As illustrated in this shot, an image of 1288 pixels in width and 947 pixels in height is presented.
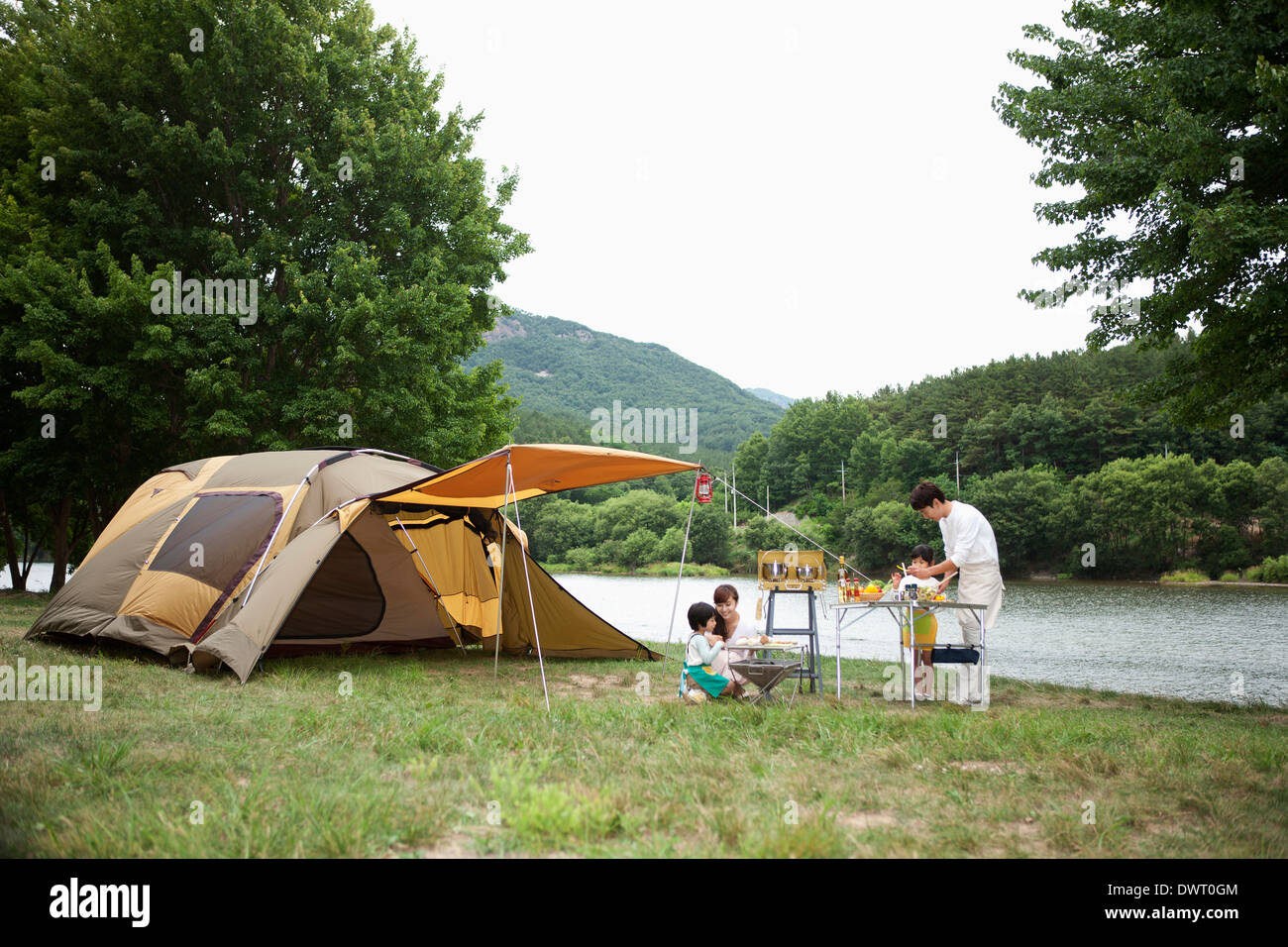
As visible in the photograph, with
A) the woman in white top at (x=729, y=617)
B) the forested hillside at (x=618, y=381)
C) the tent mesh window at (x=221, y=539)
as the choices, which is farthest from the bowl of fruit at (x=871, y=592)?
the forested hillside at (x=618, y=381)

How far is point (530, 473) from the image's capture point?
26.8 ft

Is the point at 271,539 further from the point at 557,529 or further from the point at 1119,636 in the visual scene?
the point at 557,529

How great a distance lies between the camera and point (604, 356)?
404 feet

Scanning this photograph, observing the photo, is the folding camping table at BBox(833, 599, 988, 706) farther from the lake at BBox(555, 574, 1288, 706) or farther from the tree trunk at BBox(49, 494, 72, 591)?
the tree trunk at BBox(49, 494, 72, 591)

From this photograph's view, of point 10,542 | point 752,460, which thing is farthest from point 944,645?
point 752,460

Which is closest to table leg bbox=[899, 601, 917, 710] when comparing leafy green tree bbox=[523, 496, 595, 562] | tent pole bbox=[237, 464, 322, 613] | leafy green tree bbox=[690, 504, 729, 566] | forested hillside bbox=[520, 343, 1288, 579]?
tent pole bbox=[237, 464, 322, 613]

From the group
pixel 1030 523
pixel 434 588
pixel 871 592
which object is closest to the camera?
pixel 871 592

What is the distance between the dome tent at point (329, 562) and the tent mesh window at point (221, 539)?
14 mm

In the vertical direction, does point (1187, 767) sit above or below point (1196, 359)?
below

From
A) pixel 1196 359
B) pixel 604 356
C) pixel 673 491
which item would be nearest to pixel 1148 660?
pixel 1196 359

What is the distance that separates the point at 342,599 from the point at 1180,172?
9.97m

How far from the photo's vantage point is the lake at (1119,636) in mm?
12672
